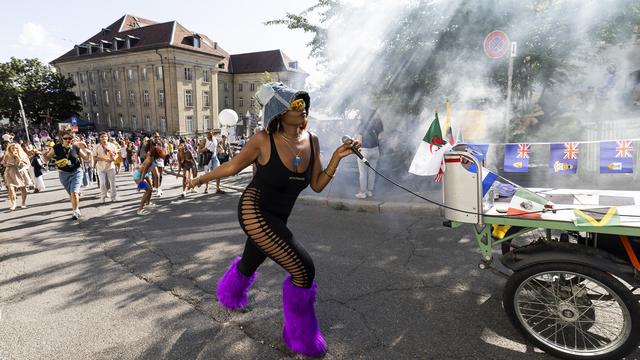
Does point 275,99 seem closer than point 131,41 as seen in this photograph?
Yes

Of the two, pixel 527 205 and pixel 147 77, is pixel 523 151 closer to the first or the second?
pixel 527 205

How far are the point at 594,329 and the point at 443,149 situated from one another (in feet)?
5.41

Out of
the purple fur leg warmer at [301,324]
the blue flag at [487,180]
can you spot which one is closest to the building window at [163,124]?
the purple fur leg warmer at [301,324]

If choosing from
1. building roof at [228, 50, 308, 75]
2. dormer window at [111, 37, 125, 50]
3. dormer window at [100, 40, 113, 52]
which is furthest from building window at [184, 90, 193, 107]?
building roof at [228, 50, 308, 75]

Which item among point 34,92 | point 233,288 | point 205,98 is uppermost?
point 34,92

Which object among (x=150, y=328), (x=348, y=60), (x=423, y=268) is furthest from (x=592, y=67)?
(x=150, y=328)

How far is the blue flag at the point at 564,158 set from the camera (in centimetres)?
334

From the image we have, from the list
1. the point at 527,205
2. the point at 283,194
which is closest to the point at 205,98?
the point at 283,194

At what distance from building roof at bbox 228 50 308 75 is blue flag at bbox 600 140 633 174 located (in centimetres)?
5217

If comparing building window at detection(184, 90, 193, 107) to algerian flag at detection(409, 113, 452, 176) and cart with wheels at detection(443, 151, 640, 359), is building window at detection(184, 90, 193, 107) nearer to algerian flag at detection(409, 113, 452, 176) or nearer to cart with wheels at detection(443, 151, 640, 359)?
algerian flag at detection(409, 113, 452, 176)

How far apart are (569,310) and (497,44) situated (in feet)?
17.0

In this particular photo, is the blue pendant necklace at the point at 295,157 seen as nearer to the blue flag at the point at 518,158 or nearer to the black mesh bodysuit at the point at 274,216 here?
the black mesh bodysuit at the point at 274,216

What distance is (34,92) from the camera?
4547cm

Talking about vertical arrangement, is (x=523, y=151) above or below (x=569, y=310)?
above
